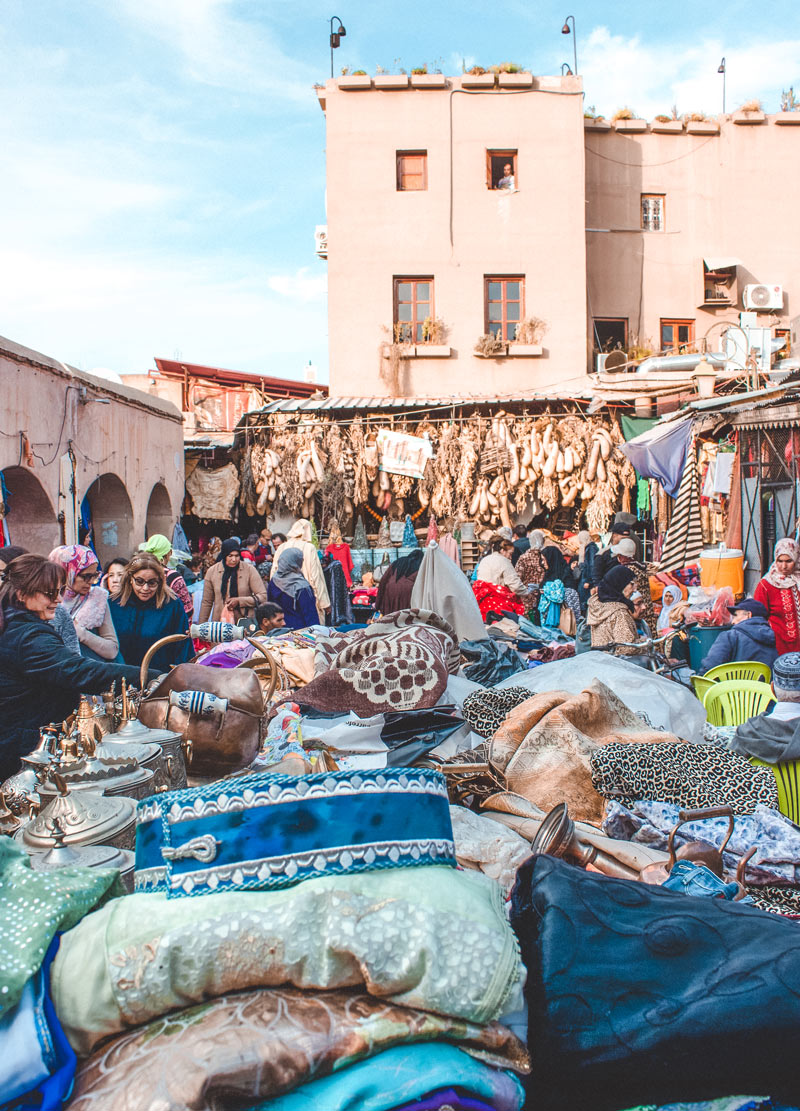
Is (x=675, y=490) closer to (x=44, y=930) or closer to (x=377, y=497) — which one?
(x=377, y=497)

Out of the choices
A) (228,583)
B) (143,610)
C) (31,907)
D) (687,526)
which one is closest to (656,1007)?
(31,907)

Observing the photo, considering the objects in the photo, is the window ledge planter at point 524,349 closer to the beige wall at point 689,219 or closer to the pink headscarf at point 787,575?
the beige wall at point 689,219

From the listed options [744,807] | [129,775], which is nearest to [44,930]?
[129,775]

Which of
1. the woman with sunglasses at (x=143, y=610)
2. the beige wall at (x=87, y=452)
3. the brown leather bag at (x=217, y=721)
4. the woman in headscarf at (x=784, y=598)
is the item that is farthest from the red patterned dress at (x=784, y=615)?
the beige wall at (x=87, y=452)

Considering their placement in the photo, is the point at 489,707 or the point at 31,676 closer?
the point at 31,676

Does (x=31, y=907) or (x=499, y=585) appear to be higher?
(x=31, y=907)

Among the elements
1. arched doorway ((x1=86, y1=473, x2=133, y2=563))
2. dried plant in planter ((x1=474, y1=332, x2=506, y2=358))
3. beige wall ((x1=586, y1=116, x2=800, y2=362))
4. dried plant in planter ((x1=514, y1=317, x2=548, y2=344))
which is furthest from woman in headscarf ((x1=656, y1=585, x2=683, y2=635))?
beige wall ((x1=586, y1=116, x2=800, y2=362))

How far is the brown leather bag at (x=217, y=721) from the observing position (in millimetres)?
2133

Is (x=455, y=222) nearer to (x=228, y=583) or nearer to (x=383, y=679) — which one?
(x=228, y=583)

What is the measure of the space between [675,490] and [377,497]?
4959mm

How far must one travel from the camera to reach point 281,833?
1.20 meters

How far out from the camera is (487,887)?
1.24 meters

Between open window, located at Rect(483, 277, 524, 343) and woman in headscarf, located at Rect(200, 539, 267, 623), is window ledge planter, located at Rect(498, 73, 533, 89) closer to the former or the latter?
open window, located at Rect(483, 277, 524, 343)

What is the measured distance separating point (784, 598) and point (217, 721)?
5121 mm
